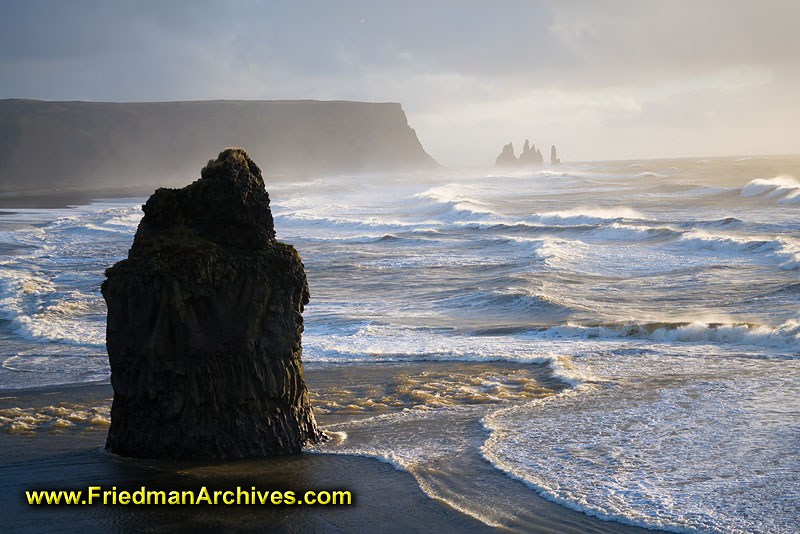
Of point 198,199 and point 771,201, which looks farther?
point 771,201

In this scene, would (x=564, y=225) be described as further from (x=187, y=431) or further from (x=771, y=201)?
(x=187, y=431)

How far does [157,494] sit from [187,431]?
3.18 ft

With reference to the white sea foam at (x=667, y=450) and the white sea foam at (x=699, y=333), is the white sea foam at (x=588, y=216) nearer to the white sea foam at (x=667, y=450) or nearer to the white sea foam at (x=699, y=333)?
the white sea foam at (x=699, y=333)

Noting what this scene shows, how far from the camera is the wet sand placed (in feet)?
20.8

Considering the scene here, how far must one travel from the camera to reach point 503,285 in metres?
21.2

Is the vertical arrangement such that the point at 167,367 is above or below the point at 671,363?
above

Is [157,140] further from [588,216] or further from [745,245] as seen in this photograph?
[745,245]

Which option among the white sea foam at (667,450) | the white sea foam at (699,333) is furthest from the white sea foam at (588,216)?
the white sea foam at (667,450)

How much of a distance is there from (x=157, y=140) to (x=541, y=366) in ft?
521

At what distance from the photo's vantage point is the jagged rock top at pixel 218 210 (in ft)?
26.9

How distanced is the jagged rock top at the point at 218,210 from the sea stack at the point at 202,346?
0.04 m

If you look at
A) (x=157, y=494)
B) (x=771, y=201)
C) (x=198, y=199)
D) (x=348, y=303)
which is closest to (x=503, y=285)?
(x=348, y=303)

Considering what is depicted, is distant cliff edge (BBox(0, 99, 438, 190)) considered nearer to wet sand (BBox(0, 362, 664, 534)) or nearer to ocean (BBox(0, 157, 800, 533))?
ocean (BBox(0, 157, 800, 533))

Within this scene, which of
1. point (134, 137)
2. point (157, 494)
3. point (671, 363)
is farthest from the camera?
point (134, 137)
